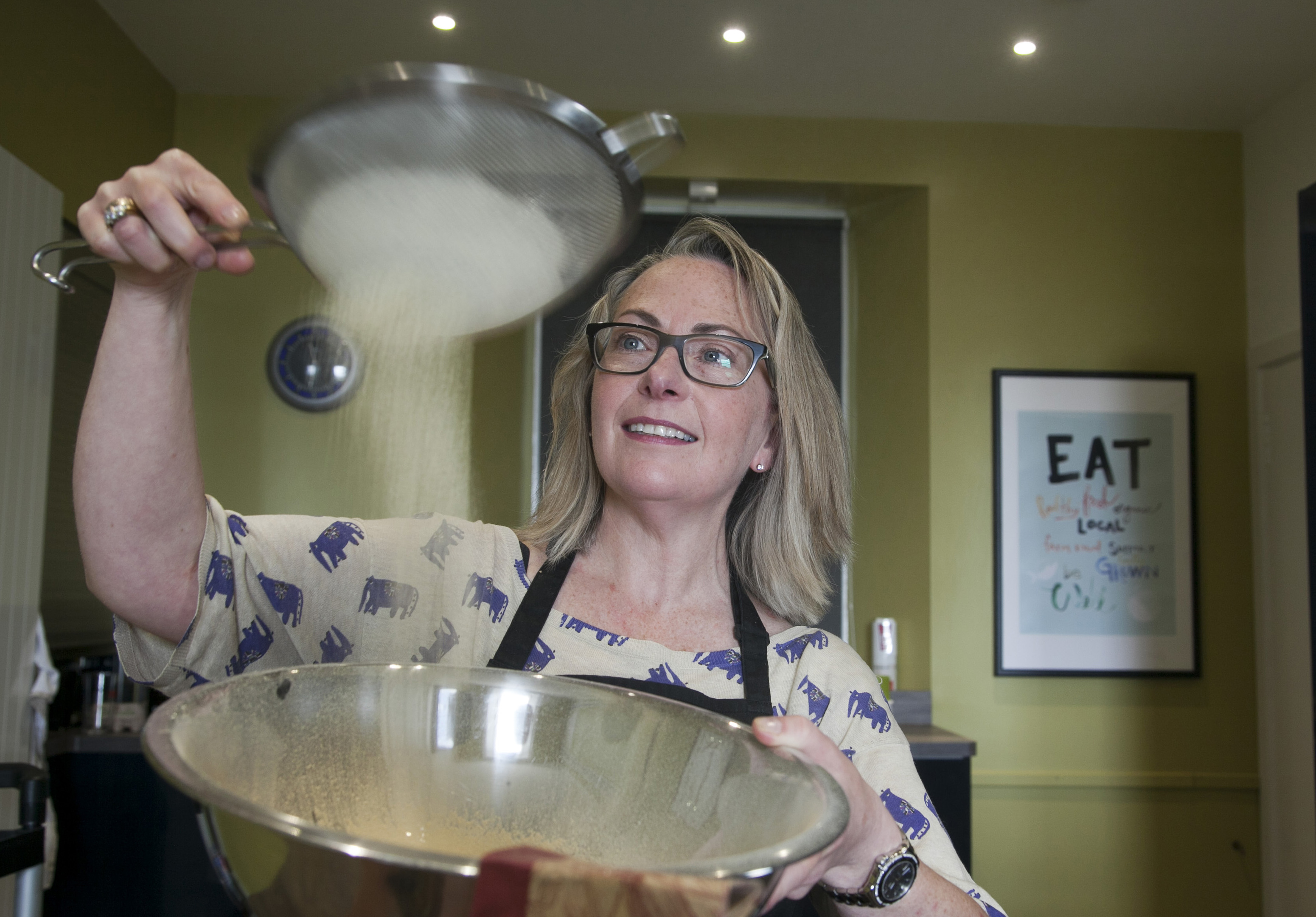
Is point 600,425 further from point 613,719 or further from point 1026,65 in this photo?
point 1026,65

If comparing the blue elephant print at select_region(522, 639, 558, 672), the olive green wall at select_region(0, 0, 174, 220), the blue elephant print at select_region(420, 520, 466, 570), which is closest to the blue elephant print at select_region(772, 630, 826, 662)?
the blue elephant print at select_region(522, 639, 558, 672)

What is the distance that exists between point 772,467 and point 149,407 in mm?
688

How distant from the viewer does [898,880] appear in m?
0.69

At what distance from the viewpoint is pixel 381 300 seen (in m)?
0.64

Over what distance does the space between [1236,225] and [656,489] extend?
112 inches

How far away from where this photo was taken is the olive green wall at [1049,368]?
2.84 metres

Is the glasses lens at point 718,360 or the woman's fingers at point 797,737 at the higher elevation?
the glasses lens at point 718,360

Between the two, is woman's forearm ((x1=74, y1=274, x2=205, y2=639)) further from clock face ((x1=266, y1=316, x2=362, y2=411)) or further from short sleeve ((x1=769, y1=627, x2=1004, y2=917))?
clock face ((x1=266, y1=316, x2=362, y2=411))

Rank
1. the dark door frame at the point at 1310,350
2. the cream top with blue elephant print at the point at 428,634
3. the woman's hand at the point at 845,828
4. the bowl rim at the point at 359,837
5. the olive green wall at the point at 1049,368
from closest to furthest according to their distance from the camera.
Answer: the bowl rim at the point at 359,837, the woman's hand at the point at 845,828, the cream top with blue elephant print at the point at 428,634, the dark door frame at the point at 1310,350, the olive green wall at the point at 1049,368

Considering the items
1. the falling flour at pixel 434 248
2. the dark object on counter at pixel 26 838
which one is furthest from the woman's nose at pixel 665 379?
the dark object on counter at pixel 26 838

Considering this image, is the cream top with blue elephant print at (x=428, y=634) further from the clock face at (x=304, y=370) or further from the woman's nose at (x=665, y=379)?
the clock face at (x=304, y=370)

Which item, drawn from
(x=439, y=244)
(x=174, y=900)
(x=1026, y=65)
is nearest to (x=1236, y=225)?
(x=1026, y=65)

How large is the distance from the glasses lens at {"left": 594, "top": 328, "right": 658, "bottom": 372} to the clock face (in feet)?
4.52

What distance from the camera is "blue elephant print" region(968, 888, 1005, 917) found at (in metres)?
0.82
